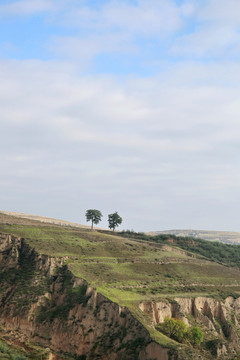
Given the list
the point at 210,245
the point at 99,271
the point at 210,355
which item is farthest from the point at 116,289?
the point at 210,245

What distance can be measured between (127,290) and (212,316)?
14716 millimetres

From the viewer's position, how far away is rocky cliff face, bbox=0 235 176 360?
5403cm

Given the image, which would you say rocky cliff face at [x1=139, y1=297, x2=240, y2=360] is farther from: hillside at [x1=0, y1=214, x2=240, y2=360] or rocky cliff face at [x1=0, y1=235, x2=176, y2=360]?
rocky cliff face at [x1=0, y1=235, x2=176, y2=360]

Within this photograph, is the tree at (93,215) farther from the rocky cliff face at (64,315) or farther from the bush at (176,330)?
the bush at (176,330)

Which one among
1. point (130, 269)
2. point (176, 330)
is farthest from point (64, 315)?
point (130, 269)

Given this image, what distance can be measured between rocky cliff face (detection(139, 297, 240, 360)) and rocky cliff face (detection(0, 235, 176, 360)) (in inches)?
229

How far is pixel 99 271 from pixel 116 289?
7.60 meters

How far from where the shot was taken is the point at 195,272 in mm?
83688

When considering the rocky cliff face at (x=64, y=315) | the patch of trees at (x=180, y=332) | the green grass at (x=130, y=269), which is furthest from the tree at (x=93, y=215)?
the patch of trees at (x=180, y=332)

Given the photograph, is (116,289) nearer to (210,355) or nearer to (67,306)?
(67,306)

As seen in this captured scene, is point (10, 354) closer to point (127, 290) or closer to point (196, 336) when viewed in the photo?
point (127, 290)

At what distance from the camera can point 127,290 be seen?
2670 inches

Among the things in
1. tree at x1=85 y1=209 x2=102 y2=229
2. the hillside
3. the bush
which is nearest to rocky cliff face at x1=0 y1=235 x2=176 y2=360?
the hillside

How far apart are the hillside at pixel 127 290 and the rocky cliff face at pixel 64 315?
166 mm
